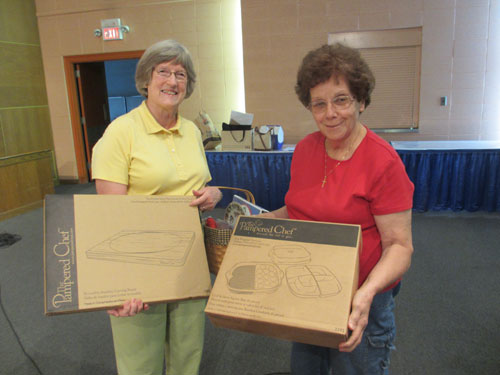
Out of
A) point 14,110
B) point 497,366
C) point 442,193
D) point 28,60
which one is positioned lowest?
point 497,366

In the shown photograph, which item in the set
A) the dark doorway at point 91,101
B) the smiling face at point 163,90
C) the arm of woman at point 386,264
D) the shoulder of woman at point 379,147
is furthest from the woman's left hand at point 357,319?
the dark doorway at point 91,101

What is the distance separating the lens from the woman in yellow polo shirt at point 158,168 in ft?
3.85

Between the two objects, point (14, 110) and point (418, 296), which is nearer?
point (418, 296)

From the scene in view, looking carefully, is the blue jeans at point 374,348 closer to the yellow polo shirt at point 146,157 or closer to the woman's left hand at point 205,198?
the woman's left hand at point 205,198

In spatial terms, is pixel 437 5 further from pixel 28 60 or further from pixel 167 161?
pixel 28 60

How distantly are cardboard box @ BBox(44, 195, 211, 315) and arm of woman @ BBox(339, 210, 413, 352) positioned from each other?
0.45 meters

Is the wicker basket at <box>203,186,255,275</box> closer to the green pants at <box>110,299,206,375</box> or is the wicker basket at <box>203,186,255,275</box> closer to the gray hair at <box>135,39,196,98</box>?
the green pants at <box>110,299,206,375</box>

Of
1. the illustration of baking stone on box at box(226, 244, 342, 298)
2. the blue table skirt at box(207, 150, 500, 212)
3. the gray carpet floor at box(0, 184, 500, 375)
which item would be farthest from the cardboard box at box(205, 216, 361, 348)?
the blue table skirt at box(207, 150, 500, 212)

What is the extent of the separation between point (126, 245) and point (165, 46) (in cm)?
68

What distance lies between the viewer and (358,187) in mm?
951

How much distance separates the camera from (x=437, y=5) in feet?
15.0

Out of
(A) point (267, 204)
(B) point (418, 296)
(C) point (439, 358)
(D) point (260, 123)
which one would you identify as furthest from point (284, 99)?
(C) point (439, 358)

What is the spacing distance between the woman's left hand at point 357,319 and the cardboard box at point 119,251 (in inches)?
17.2

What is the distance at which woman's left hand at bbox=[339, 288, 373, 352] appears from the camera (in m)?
0.78
